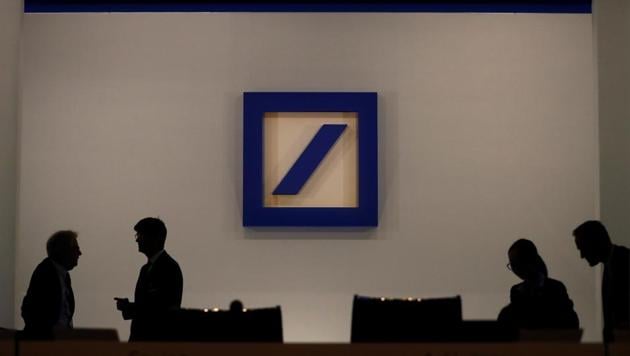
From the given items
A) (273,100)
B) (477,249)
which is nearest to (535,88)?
(477,249)

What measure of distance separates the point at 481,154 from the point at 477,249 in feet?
2.32

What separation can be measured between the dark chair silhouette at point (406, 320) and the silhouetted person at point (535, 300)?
3.69 ft

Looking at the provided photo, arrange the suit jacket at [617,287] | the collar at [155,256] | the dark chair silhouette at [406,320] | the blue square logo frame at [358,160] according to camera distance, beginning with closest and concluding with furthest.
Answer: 1. the dark chair silhouette at [406,320]
2. the suit jacket at [617,287]
3. the collar at [155,256]
4. the blue square logo frame at [358,160]

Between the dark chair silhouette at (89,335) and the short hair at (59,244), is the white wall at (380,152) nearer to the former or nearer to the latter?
the short hair at (59,244)

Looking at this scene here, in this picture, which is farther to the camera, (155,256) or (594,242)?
(155,256)

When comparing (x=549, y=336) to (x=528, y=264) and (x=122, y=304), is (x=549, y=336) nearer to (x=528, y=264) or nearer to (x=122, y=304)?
(x=528, y=264)

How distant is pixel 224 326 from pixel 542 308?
6.43 feet

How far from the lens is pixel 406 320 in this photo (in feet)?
11.9

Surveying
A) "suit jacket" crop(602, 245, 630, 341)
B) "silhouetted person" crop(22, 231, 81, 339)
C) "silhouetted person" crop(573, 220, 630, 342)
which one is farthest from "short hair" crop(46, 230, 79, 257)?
"suit jacket" crop(602, 245, 630, 341)

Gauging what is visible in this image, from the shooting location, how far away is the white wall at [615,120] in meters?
6.21

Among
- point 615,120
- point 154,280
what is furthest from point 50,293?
point 615,120

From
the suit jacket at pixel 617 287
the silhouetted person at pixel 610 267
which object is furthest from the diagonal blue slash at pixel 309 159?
the suit jacket at pixel 617 287

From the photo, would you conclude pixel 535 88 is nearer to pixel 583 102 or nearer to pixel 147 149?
pixel 583 102

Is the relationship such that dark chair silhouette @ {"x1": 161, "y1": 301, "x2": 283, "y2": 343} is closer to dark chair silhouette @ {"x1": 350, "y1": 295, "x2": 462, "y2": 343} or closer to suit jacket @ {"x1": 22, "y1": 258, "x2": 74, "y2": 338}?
dark chair silhouette @ {"x1": 350, "y1": 295, "x2": 462, "y2": 343}
